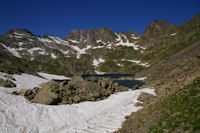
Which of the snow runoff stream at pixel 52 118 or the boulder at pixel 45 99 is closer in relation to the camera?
the snow runoff stream at pixel 52 118

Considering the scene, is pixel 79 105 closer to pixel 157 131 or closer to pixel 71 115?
pixel 71 115

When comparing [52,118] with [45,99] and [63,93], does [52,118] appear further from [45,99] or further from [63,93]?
[63,93]

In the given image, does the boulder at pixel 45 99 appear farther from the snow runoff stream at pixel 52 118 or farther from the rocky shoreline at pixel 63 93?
the snow runoff stream at pixel 52 118

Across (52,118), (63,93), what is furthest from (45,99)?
(63,93)

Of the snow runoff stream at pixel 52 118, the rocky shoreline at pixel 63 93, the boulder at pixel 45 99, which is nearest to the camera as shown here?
the snow runoff stream at pixel 52 118

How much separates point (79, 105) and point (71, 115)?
13.9 ft

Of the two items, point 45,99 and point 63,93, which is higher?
point 63,93

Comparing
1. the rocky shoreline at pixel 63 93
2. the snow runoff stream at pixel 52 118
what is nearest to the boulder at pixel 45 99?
the rocky shoreline at pixel 63 93

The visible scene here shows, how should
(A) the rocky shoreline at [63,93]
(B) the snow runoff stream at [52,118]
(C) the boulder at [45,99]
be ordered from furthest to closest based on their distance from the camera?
(A) the rocky shoreline at [63,93] → (C) the boulder at [45,99] → (B) the snow runoff stream at [52,118]

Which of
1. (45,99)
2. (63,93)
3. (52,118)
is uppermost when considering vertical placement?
(63,93)

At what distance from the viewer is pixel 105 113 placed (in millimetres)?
21875

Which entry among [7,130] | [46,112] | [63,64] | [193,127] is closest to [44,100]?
[46,112]

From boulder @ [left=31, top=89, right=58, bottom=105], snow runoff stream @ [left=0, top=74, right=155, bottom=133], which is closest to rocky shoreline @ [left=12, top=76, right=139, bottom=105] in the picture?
boulder @ [left=31, top=89, right=58, bottom=105]

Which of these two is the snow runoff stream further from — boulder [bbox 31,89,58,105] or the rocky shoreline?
the rocky shoreline
